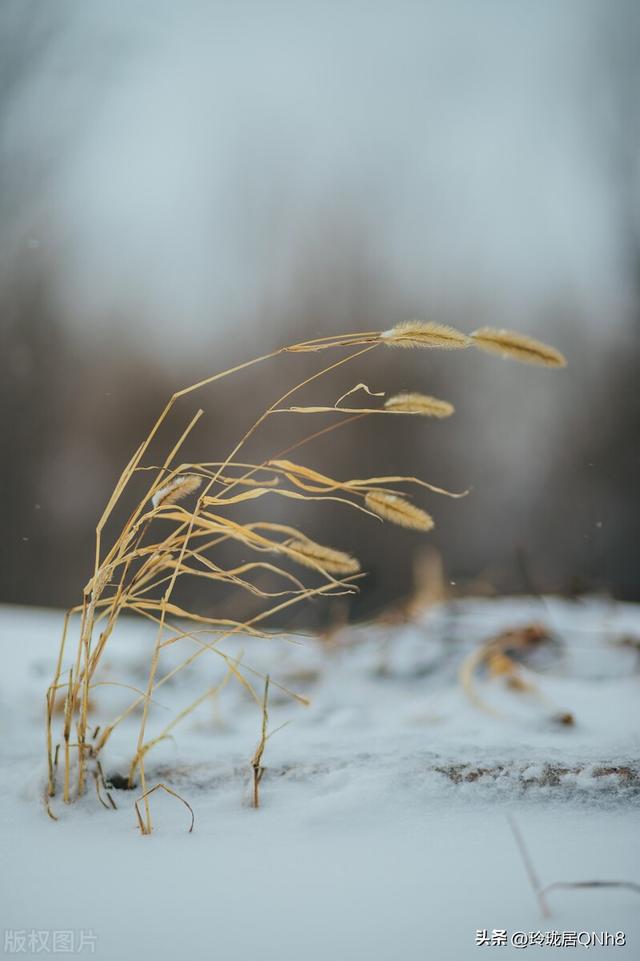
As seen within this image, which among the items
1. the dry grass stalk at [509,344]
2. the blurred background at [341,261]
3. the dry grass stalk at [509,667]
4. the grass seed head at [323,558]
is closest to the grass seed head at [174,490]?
the grass seed head at [323,558]

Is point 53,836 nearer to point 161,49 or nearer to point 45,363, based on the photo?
point 45,363

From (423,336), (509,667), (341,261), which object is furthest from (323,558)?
(341,261)

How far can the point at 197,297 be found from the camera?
238 cm

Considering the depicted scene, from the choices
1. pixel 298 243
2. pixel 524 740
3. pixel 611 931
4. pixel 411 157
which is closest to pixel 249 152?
pixel 298 243

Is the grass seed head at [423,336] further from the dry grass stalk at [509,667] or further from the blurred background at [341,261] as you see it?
the blurred background at [341,261]

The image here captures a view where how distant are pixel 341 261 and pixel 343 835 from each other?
7.74ft

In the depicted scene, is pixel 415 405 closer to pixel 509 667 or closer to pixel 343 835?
pixel 343 835

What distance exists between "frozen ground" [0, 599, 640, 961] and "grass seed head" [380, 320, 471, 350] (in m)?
0.26

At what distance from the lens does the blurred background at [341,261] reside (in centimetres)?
209

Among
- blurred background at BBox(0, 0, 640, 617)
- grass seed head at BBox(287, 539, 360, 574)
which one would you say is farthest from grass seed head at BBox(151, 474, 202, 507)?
blurred background at BBox(0, 0, 640, 617)

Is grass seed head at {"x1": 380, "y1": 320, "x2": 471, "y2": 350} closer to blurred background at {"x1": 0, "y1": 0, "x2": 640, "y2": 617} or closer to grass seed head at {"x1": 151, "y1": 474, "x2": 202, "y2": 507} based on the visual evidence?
grass seed head at {"x1": 151, "y1": 474, "x2": 202, "y2": 507}

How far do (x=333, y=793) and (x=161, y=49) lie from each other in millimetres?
2442

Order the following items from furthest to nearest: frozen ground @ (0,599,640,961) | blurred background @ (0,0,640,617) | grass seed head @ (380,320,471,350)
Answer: blurred background @ (0,0,640,617) → grass seed head @ (380,320,471,350) → frozen ground @ (0,599,640,961)

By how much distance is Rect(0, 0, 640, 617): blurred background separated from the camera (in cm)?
209
